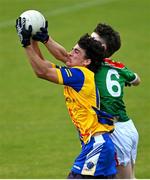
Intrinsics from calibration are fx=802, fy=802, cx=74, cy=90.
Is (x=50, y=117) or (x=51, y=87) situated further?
(x=51, y=87)

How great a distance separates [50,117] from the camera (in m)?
16.0

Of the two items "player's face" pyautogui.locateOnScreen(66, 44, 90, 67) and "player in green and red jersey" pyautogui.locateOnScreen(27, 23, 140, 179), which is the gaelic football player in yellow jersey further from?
"player in green and red jersey" pyautogui.locateOnScreen(27, 23, 140, 179)

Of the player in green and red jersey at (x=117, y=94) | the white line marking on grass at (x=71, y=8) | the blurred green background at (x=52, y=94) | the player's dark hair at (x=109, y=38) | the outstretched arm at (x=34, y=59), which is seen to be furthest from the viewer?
the white line marking on grass at (x=71, y=8)

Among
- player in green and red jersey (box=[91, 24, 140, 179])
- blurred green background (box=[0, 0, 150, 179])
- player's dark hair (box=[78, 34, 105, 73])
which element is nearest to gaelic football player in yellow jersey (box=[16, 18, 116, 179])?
player's dark hair (box=[78, 34, 105, 73])

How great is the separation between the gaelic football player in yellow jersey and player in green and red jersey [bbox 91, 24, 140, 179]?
422mm

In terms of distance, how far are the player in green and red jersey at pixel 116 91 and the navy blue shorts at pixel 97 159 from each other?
0.58 m

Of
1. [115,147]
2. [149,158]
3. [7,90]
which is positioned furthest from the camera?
[7,90]

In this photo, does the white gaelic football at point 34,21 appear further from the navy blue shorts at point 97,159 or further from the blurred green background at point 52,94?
the blurred green background at point 52,94

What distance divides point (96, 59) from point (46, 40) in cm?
66

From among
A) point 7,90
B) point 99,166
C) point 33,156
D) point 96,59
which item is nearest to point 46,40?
point 96,59

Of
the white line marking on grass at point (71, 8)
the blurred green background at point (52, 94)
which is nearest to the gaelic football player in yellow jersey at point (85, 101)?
the blurred green background at point (52, 94)

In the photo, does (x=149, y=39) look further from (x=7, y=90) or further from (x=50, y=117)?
(x=50, y=117)

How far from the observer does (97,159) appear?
28.8ft

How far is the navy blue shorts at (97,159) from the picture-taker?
344 inches
